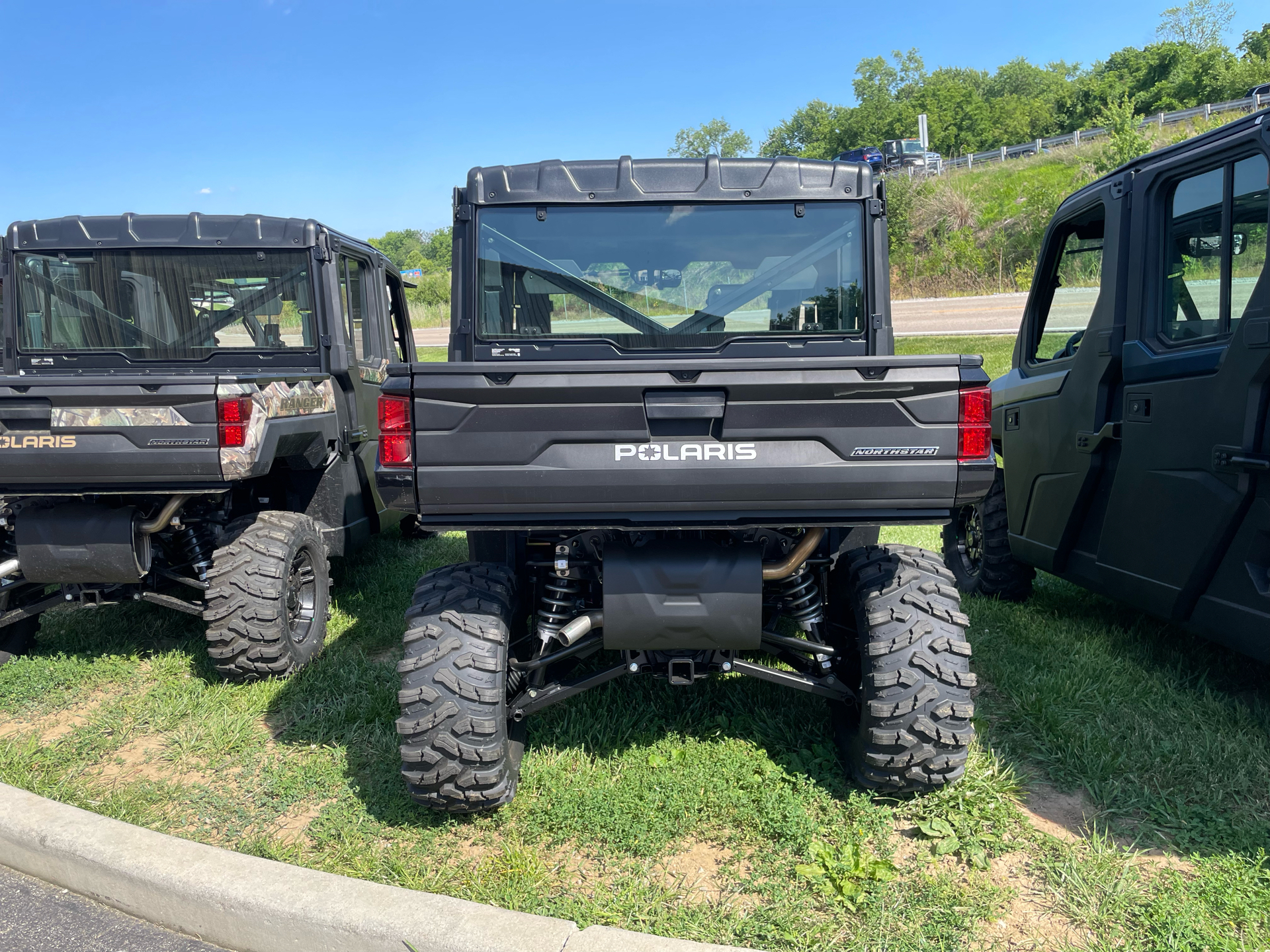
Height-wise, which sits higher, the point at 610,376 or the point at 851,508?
the point at 610,376

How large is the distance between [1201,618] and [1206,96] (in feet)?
220

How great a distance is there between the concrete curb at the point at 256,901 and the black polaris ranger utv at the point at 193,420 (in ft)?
4.66

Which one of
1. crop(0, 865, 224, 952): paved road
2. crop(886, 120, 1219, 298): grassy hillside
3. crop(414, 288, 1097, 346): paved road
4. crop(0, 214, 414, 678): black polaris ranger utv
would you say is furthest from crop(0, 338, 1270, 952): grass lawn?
crop(886, 120, 1219, 298): grassy hillside

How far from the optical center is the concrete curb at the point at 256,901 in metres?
2.41

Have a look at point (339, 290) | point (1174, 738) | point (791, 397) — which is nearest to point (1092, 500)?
point (1174, 738)

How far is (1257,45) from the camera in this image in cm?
5872

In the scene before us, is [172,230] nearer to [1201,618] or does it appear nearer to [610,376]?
[610,376]


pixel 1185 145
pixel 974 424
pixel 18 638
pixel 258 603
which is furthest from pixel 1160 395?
pixel 18 638

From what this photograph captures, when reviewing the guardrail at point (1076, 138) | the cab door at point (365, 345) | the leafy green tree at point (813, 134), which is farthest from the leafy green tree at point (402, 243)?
the cab door at point (365, 345)

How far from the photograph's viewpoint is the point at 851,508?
2.93m

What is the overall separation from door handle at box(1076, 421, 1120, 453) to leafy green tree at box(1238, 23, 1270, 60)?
67.2 meters

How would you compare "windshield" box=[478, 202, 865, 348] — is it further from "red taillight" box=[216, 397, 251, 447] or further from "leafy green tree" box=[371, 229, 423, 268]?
"leafy green tree" box=[371, 229, 423, 268]

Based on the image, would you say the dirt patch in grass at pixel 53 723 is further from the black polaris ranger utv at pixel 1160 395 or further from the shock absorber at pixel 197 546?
the black polaris ranger utv at pixel 1160 395

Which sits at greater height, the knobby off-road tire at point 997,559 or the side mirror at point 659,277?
the side mirror at point 659,277
